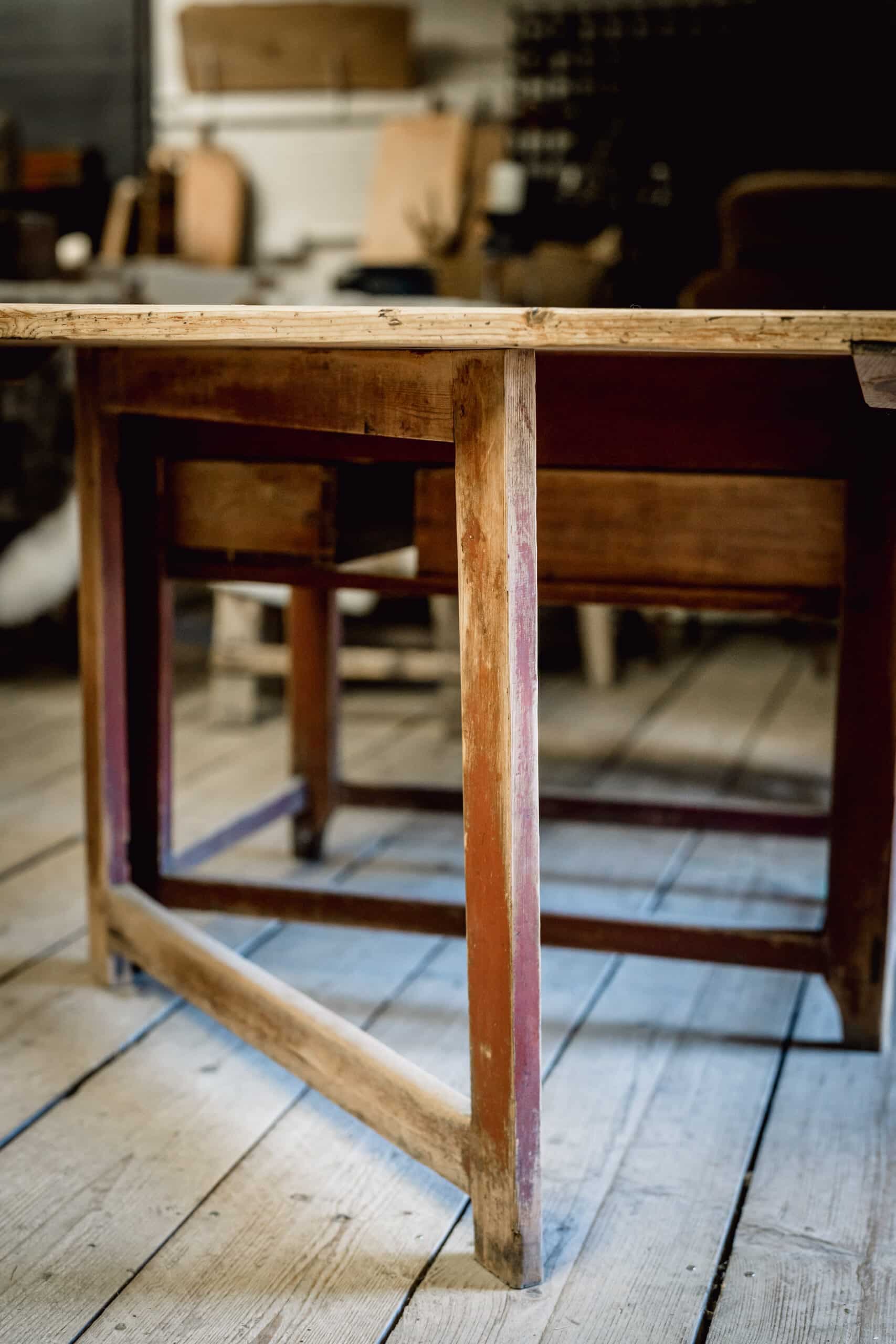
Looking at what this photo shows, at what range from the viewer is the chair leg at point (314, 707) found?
1932 millimetres

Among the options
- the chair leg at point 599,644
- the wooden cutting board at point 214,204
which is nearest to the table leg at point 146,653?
the chair leg at point 599,644

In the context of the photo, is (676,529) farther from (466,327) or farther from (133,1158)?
(133,1158)

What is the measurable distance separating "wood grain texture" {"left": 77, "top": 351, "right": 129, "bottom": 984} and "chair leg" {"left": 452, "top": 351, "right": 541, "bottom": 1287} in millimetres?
602

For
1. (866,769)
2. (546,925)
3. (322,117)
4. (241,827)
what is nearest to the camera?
(866,769)

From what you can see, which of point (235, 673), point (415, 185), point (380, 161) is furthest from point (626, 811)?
point (380, 161)

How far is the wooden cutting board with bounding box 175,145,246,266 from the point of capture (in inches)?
241

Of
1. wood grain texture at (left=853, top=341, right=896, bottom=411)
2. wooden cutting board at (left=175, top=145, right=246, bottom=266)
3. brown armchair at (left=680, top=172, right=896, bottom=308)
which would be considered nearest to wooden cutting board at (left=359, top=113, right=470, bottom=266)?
wooden cutting board at (left=175, top=145, right=246, bottom=266)

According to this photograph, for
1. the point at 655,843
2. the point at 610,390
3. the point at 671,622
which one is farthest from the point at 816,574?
the point at 671,622

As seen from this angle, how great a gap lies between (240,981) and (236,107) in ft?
18.4

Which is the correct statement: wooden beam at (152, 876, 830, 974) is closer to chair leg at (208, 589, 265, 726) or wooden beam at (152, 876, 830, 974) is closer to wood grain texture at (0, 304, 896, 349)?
wood grain texture at (0, 304, 896, 349)

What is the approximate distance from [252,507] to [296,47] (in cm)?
511

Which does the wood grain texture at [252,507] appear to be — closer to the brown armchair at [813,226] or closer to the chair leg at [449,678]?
the brown armchair at [813,226]

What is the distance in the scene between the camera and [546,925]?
1462 mm

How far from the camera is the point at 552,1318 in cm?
96
